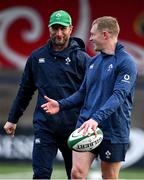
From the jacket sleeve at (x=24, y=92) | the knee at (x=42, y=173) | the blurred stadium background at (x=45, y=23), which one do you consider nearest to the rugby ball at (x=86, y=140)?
the knee at (x=42, y=173)

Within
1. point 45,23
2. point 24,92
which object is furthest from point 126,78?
point 45,23

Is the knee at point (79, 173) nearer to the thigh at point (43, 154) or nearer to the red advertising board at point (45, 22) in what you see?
the thigh at point (43, 154)

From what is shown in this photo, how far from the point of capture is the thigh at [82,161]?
8719 millimetres

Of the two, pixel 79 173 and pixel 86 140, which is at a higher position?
pixel 86 140

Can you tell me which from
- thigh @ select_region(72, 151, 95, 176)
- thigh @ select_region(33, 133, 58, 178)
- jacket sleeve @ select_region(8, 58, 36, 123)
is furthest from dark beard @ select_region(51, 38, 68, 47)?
thigh @ select_region(72, 151, 95, 176)

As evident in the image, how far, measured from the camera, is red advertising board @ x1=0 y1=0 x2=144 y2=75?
19.5 m

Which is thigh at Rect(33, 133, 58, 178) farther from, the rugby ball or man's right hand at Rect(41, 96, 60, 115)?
the rugby ball

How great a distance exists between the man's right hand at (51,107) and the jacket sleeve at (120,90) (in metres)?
0.71

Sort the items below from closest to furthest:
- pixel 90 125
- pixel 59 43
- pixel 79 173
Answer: pixel 90 125
pixel 79 173
pixel 59 43

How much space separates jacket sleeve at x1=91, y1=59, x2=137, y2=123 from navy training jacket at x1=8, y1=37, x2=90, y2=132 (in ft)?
3.98

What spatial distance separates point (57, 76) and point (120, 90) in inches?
57.4

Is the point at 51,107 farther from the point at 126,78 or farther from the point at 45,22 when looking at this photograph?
the point at 45,22

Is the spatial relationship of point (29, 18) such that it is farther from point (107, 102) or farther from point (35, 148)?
point (107, 102)

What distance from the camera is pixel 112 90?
867 centimetres
